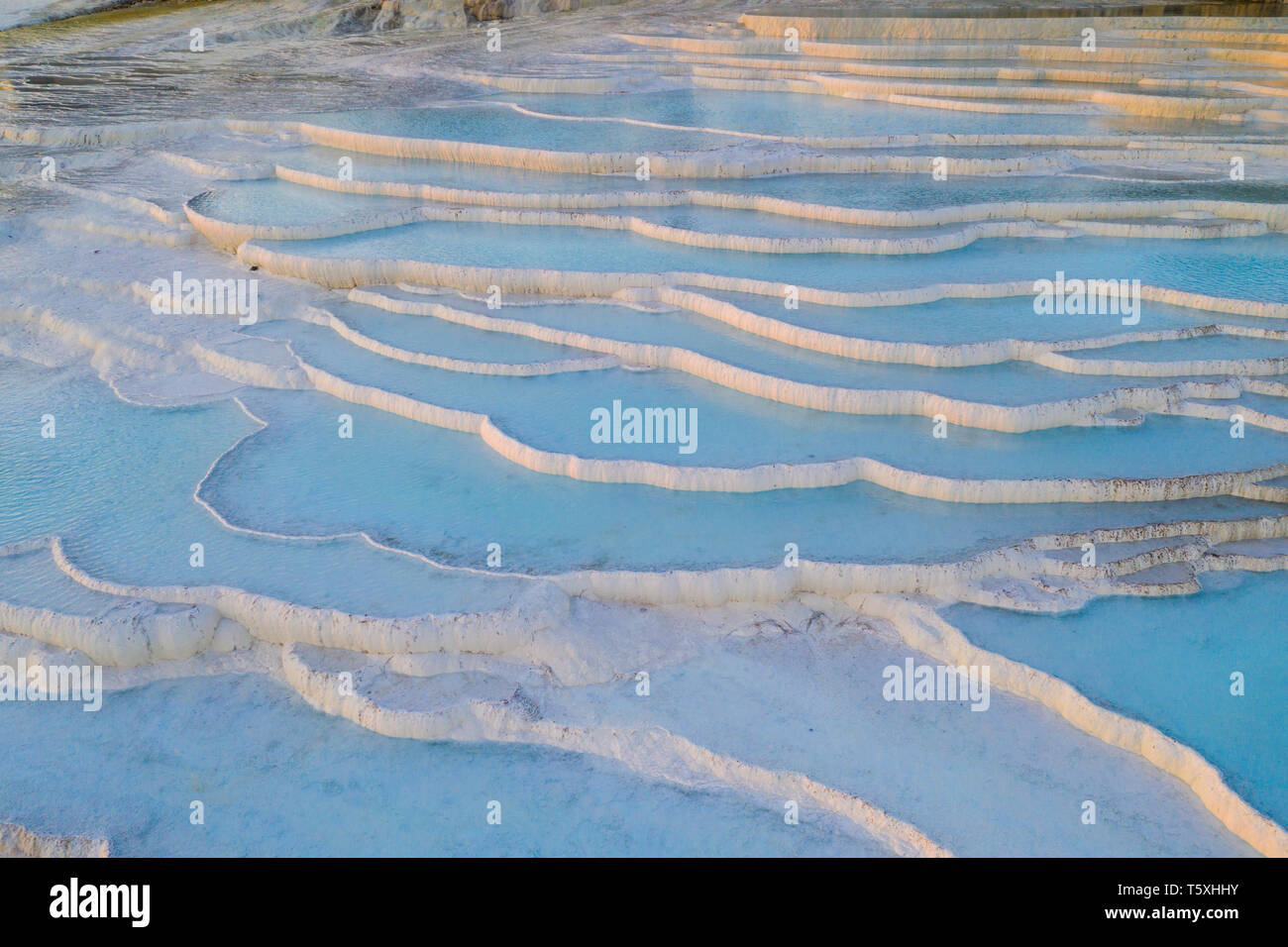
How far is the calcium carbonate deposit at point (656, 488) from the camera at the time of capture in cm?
314

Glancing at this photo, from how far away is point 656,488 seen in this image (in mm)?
4398

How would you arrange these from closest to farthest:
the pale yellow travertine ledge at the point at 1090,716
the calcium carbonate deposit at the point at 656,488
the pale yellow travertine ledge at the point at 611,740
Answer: the pale yellow travertine ledge at the point at 1090,716, the pale yellow travertine ledge at the point at 611,740, the calcium carbonate deposit at the point at 656,488

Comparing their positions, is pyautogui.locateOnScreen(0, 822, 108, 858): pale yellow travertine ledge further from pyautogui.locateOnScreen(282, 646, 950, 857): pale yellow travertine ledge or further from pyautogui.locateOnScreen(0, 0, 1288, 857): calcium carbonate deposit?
pyautogui.locateOnScreen(282, 646, 950, 857): pale yellow travertine ledge

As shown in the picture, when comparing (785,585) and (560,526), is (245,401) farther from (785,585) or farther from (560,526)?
(785,585)

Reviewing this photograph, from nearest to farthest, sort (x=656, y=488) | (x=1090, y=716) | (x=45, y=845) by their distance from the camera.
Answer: (x=45, y=845)
(x=1090, y=716)
(x=656, y=488)

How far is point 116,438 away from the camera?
501 cm

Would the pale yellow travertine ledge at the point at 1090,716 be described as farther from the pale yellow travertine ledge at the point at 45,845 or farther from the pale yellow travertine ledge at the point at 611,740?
the pale yellow travertine ledge at the point at 45,845

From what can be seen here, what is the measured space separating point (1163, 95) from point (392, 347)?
23.1ft

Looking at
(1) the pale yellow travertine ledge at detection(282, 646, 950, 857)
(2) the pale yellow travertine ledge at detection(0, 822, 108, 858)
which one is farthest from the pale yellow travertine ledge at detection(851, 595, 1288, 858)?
(2) the pale yellow travertine ledge at detection(0, 822, 108, 858)

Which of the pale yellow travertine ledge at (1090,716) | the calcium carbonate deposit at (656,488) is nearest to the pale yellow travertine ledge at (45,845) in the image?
the calcium carbonate deposit at (656,488)

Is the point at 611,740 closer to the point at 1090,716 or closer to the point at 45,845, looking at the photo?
the point at 1090,716

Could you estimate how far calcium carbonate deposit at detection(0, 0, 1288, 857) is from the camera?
3.14 m

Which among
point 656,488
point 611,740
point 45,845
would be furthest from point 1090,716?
point 45,845
